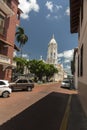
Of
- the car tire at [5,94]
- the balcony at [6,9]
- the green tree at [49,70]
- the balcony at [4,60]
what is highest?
the balcony at [6,9]

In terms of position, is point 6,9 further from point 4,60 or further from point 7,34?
point 4,60

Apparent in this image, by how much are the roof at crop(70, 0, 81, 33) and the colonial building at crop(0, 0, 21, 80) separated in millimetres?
9567

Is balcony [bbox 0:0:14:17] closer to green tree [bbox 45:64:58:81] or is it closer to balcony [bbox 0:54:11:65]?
balcony [bbox 0:54:11:65]

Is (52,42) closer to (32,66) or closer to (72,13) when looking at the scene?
(32,66)

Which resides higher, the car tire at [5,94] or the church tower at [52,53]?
the church tower at [52,53]

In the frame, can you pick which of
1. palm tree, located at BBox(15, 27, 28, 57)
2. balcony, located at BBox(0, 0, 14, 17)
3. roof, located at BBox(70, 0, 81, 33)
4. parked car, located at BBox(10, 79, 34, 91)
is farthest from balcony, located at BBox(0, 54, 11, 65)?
palm tree, located at BBox(15, 27, 28, 57)

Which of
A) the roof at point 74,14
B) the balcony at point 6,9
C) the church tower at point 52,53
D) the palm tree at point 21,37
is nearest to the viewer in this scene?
the roof at point 74,14

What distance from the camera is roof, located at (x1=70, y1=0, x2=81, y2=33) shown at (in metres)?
16.2

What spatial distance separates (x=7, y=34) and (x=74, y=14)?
1310 centimetres

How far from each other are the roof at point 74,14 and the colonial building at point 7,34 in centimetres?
957

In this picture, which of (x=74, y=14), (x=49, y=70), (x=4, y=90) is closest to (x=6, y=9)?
(x=74, y=14)

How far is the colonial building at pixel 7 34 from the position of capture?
27267 millimetres

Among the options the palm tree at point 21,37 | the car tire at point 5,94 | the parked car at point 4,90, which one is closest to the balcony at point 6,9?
the parked car at point 4,90

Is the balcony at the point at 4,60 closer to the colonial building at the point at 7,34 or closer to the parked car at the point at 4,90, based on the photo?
the colonial building at the point at 7,34
